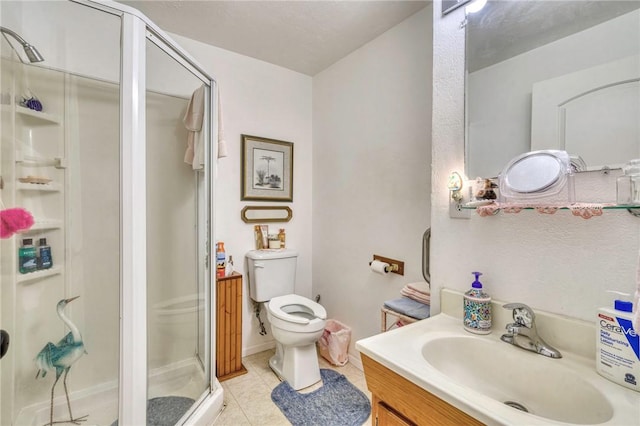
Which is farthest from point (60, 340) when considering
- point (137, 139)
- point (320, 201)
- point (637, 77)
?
point (637, 77)

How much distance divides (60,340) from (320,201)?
187cm

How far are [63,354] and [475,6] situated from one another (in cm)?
236

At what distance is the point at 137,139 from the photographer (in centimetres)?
115

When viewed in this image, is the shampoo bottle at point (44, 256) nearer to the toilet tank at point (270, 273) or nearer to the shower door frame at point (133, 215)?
the shower door frame at point (133, 215)

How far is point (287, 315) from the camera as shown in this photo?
1.82 m

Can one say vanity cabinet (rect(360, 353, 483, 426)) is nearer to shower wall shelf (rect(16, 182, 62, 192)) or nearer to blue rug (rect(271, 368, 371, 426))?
blue rug (rect(271, 368, 371, 426))

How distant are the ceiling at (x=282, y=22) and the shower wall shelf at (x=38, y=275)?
5.12 feet

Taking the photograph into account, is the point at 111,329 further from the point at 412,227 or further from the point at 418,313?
the point at 412,227

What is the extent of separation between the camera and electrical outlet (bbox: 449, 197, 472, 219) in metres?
1.09

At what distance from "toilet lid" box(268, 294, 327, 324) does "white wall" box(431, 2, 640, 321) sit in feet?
3.08

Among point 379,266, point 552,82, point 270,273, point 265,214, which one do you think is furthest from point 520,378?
point 265,214

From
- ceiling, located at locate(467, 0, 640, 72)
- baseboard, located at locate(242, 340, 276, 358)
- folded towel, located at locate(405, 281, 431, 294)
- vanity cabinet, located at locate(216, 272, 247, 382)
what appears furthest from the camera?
baseboard, located at locate(242, 340, 276, 358)

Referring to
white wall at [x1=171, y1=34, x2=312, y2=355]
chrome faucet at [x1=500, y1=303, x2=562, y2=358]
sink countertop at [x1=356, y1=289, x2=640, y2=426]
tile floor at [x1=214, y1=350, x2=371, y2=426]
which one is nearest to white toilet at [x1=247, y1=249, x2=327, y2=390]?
tile floor at [x1=214, y1=350, x2=371, y2=426]

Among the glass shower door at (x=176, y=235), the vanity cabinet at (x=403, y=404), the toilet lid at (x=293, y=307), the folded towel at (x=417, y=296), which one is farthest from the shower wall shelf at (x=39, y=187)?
the folded towel at (x=417, y=296)
